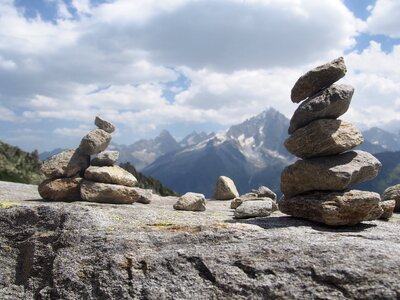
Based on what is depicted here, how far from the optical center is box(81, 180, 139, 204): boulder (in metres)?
30.4

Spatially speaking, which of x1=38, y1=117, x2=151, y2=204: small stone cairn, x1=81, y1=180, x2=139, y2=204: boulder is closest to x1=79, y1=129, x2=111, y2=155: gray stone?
x1=38, y1=117, x2=151, y2=204: small stone cairn

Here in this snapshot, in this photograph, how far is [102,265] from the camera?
20328 mm

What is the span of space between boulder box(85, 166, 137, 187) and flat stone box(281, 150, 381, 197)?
42.2ft

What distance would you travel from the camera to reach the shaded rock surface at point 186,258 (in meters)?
17.2

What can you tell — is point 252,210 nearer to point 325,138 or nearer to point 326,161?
point 326,161

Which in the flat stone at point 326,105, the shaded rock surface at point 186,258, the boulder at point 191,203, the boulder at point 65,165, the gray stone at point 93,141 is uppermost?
the flat stone at point 326,105

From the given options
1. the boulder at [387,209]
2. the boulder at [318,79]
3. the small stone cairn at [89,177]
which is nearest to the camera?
the boulder at [318,79]

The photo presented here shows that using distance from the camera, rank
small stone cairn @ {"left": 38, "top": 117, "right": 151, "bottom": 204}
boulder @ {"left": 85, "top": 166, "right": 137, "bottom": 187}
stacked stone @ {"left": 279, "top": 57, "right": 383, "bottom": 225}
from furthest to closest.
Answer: boulder @ {"left": 85, "top": 166, "right": 137, "bottom": 187} < small stone cairn @ {"left": 38, "top": 117, "right": 151, "bottom": 204} < stacked stone @ {"left": 279, "top": 57, "right": 383, "bottom": 225}

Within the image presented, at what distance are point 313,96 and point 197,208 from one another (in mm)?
12130

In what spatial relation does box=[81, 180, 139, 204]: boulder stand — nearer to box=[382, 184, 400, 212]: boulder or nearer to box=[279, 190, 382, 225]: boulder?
box=[279, 190, 382, 225]: boulder

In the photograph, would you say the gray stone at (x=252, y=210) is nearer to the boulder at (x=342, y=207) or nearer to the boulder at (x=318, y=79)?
the boulder at (x=342, y=207)

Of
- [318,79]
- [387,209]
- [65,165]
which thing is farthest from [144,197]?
[387,209]

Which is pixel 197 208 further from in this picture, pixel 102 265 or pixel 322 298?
pixel 322 298

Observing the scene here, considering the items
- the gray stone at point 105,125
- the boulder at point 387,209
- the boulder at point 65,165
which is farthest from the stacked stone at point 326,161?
the boulder at point 65,165
